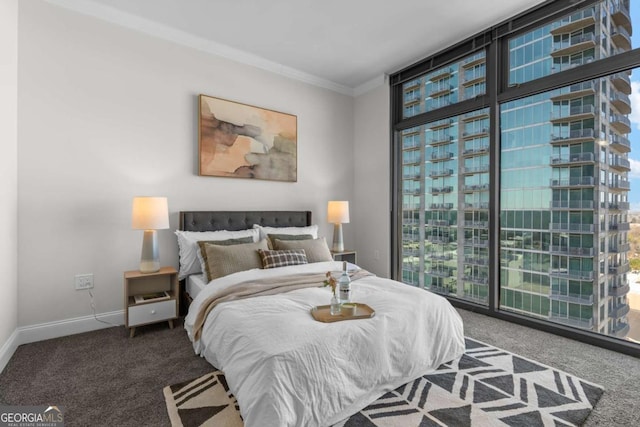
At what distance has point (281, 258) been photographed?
114 inches

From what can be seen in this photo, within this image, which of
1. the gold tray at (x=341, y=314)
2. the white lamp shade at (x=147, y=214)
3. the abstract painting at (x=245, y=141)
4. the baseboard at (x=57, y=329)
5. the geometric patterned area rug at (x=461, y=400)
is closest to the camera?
the geometric patterned area rug at (x=461, y=400)

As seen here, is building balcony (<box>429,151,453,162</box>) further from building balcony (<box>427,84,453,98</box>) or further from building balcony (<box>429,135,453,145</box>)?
building balcony (<box>427,84,453,98</box>)

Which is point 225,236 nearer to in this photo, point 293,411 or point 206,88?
point 206,88

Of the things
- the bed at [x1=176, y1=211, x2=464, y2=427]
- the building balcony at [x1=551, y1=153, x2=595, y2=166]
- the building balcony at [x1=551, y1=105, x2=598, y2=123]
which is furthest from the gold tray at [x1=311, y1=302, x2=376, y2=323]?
the building balcony at [x1=551, y1=105, x2=598, y2=123]

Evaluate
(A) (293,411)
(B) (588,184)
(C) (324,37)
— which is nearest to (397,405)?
(A) (293,411)

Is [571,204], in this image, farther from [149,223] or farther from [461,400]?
[149,223]

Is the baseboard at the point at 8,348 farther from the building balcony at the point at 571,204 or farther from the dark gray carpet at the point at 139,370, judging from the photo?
the building balcony at the point at 571,204

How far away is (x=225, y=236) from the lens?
10.5ft

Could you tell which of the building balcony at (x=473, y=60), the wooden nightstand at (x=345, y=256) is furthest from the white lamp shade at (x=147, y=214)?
the building balcony at (x=473, y=60)

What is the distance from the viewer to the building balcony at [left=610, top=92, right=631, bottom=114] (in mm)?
2496

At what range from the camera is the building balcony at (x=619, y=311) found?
254 cm

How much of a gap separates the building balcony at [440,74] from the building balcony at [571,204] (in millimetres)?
1907

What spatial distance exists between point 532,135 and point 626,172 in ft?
2.62

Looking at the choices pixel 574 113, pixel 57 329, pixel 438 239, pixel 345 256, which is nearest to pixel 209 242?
pixel 57 329
